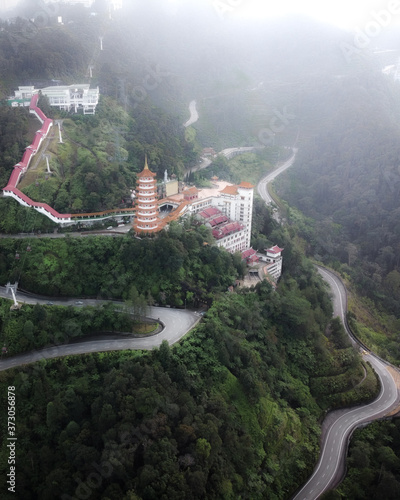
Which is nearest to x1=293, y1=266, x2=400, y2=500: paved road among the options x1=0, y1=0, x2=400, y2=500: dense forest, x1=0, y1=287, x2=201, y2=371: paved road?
x1=0, y1=0, x2=400, y2=500: dense forest

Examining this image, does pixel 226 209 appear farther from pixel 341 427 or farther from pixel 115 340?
pixel 341 427

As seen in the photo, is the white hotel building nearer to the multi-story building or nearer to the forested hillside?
the forested hillside

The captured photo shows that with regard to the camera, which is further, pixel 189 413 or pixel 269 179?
pixel 269 179

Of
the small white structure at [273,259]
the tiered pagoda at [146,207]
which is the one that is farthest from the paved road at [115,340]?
the small white structure at [273,259]

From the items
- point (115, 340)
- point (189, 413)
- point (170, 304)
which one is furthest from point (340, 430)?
point (115, 340)

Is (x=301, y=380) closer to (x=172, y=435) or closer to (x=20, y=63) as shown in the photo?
(x=172, y=435)

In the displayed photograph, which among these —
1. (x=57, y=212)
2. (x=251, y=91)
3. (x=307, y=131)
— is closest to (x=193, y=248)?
(x=57, y=212)
